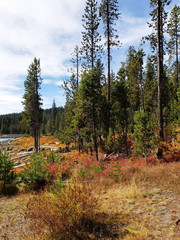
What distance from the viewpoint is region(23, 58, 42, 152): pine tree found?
2691 centimetres

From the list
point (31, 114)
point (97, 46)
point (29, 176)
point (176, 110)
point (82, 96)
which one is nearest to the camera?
point (29, 176)

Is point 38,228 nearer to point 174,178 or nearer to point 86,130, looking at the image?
point 174,178

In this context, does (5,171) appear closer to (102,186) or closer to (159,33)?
(102,186)

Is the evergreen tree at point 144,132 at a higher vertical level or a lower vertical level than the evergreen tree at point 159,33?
lower

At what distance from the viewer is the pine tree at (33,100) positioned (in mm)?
26906

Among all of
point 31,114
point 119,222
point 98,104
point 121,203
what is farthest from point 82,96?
point 31,114

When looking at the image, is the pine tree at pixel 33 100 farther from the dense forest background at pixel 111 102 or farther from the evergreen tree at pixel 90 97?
the evergreen tree at pixel 90 97

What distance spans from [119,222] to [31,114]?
999 inches

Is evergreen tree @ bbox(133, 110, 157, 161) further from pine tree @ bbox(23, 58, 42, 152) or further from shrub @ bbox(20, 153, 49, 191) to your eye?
pine tree @ bbox(23, 58, 42, 152)

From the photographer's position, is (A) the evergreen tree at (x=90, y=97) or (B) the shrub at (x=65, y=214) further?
(A) the evergreen tree at (x=90, y=97)

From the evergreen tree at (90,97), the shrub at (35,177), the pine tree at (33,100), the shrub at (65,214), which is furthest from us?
the pine tree at (33,100)

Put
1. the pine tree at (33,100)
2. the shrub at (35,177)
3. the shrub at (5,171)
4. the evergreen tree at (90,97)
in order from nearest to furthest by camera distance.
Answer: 1. the shrub at (35,177)
2. the shrub at (5,171)
3. the evergreen tree at (90,97)
4. the pine tree at (33,100)

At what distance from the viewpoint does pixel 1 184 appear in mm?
8406

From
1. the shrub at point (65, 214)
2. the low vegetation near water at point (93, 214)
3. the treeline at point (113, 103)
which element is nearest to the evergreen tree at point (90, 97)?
the treeline at point (113, 103)
